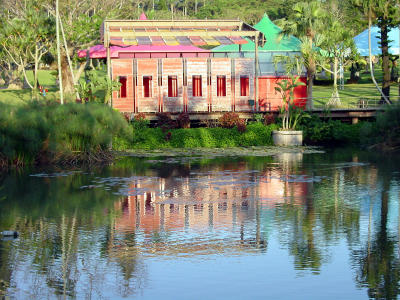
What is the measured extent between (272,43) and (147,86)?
14403 mm

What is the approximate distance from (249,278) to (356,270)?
190 cm

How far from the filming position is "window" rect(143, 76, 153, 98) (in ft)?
143

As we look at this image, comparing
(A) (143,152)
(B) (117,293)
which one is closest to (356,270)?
(B) (117,293)

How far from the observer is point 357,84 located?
2751 inches

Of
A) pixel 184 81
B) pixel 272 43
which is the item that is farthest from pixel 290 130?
pixel 272 43

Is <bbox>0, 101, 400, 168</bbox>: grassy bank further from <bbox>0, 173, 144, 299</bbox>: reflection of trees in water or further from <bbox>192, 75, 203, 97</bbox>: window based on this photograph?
<bbox>0, 173, 144, 299</bbox>: reflection of trees in water

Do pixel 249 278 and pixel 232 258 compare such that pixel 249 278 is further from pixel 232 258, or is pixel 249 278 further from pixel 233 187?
pixel 233 187

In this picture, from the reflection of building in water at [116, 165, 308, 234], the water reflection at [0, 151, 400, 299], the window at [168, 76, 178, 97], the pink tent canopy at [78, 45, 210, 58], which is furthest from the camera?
the pink tent canopy at [78, 45, 210, 58]

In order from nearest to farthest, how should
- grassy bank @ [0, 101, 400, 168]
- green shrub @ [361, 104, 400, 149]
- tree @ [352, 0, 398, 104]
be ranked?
grassy bank @ [0, 101, 400, 168] < green shrub @ [361, 104, 400, 149] < tree @ [352, 0, 398, 104]

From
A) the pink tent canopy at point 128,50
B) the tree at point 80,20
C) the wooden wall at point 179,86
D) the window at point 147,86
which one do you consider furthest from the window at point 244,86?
the tree at point 80,20

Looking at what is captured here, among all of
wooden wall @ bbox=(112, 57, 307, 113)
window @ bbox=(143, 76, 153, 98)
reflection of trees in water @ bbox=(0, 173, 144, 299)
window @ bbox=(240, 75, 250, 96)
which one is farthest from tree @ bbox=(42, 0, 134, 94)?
reflection of trees in water @ bbox=(0, 173, 144, 299)

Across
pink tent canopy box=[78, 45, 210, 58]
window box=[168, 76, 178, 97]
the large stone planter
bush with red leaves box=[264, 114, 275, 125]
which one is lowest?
the large stone planter

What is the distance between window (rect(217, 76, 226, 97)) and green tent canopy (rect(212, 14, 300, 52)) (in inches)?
361

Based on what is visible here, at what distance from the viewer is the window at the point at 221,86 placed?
44.2m
